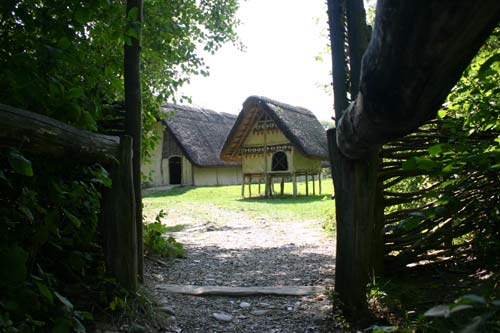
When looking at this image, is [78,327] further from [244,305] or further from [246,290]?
[246,290]

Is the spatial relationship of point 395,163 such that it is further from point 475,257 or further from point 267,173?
point 267,173

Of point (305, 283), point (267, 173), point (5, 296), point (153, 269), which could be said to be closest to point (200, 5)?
point (153, 269)

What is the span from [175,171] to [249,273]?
20.8 meters

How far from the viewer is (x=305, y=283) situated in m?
3.91

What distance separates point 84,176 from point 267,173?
45.0ft

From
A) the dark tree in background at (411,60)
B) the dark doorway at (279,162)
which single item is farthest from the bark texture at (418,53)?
the dark doorway at (279,162)

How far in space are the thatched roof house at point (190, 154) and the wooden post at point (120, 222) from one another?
58.4 ft

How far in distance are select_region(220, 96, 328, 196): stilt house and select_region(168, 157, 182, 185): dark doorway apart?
7.48 metres

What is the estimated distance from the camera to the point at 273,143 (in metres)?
16.2

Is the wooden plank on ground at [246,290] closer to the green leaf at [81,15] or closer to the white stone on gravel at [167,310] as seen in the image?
the white stone on gravel at [167,310]

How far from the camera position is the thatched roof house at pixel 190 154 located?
2141cm

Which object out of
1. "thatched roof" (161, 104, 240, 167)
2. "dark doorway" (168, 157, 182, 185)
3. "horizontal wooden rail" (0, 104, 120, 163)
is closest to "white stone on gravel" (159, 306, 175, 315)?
"horizontal wooden rail" (0, 104, 120, 163)

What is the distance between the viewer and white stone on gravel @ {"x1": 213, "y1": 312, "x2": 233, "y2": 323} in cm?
297

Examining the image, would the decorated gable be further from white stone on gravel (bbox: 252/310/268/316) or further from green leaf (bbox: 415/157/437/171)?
green leaf (bbox: 415/157/437/171)
